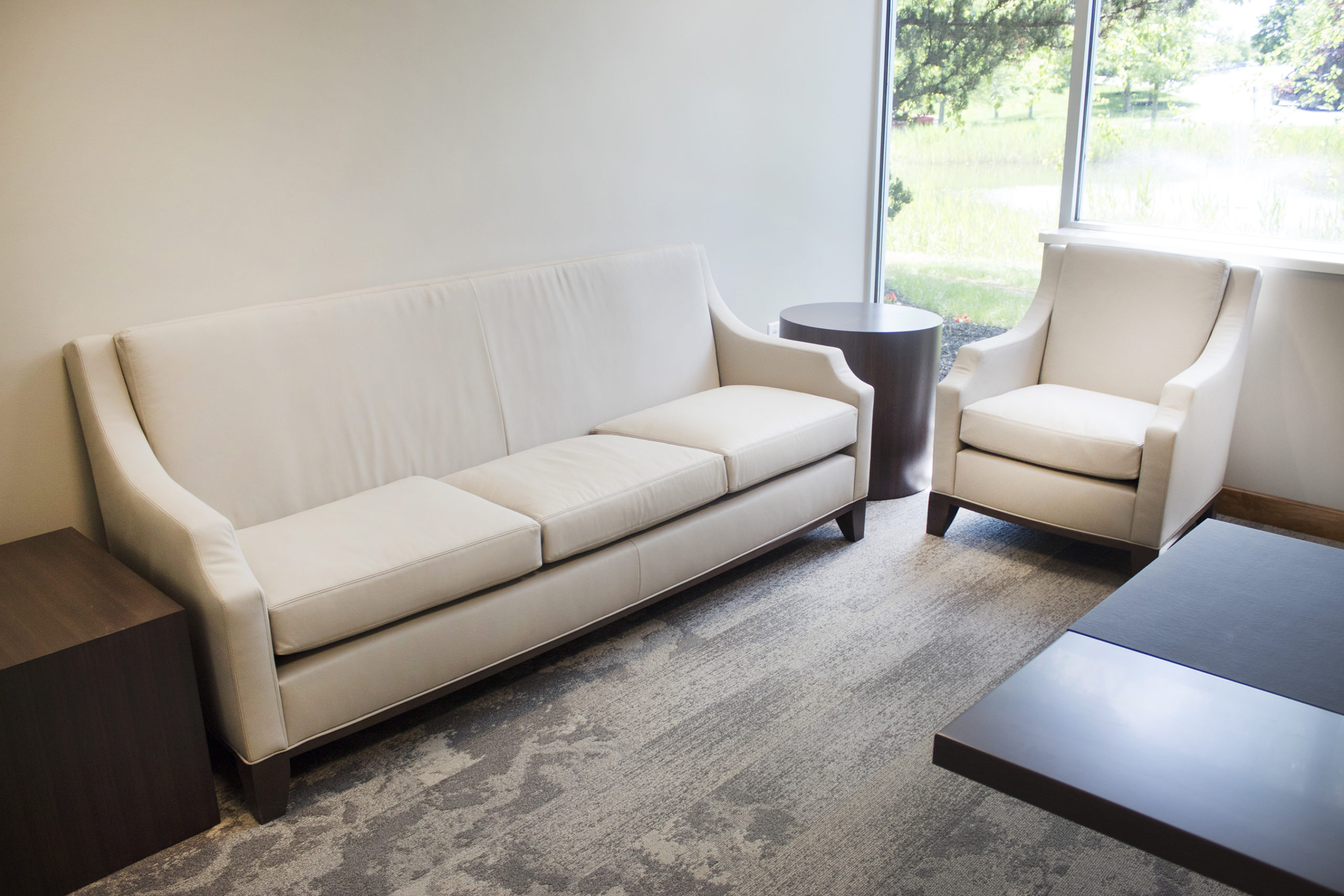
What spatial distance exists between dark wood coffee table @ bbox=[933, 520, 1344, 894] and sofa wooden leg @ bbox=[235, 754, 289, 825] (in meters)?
1.32

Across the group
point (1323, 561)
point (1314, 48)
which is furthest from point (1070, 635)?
point (1314, 48)

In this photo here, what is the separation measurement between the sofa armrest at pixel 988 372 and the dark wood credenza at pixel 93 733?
7.63 ft

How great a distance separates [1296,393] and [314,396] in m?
3.14

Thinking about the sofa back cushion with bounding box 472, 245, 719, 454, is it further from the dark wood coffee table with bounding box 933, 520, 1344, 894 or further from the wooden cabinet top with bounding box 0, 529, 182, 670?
the dark wood coffee table with bounding box 933, 520, 1344, 894

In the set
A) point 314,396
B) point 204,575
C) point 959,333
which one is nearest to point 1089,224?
point 959,333

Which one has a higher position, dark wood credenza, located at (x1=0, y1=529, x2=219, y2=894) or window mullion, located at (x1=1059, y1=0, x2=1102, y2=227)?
window mullion, located at (x1=1059, y1=0, x2=1102, y2=227)

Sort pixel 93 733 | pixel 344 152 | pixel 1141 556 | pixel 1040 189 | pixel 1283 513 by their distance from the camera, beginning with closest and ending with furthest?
pixel 93 733 → pixel 344 152 → pixel 1141 556 → pixel 1283 513 → pixel 1040 189

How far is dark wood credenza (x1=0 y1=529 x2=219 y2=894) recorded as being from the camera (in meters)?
1.78

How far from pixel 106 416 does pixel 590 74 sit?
1.89 metres

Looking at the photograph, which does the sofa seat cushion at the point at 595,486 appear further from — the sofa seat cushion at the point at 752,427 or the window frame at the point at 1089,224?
the window frame at the point at 1089,224

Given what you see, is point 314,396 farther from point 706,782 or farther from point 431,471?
point 706,782

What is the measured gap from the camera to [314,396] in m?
2.58

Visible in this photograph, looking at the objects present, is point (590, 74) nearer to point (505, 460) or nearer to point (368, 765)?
point (505, 460)

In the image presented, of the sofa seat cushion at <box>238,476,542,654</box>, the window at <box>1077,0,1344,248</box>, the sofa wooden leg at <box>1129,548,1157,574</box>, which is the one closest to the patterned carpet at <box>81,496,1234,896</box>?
the sofa wooden leg at <box>1129,548,1157,574</box>
